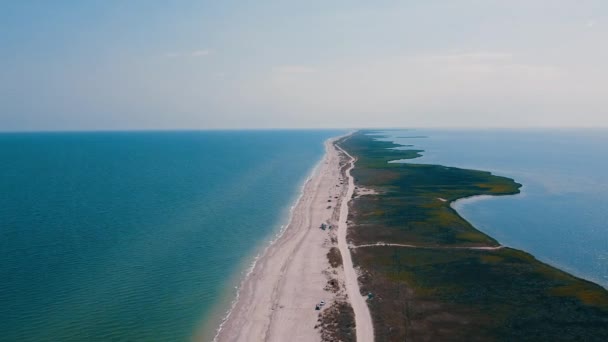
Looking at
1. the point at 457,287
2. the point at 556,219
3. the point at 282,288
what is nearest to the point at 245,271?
the point at 282,288

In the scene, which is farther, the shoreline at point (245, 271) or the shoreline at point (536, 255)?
the shoreline at point (536, 255)

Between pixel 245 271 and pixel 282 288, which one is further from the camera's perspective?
pixel 245 271

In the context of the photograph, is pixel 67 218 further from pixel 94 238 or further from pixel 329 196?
pixel 329 196

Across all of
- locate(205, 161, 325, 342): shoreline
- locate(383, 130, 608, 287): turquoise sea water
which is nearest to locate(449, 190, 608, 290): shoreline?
locate(383, 130, 608, 287): turquoise sea water

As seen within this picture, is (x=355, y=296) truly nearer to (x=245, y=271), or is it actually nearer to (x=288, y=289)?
(x=288, y=289)

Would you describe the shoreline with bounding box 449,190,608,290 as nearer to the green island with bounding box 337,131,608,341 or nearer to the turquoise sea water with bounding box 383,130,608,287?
the turquoise sea water with bounding box 383,130,608,287

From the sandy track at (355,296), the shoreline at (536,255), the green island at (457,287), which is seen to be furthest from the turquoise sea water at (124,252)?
the shoreline at (536,255)

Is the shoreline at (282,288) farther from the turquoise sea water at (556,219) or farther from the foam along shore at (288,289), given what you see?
the turquoise sea water at (556,219)
